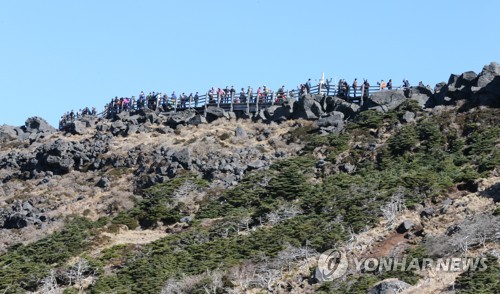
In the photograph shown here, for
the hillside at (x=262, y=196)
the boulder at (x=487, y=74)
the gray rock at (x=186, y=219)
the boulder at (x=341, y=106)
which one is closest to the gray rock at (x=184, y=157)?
the hillside at (x=262, y=196)

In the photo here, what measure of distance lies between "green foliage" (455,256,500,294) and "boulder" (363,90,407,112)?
24788mm

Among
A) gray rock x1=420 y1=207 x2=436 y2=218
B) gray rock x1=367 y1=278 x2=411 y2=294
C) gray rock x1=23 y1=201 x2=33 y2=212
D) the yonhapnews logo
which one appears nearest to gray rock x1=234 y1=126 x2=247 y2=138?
gray rock x1=23 y1=201 x2=33 y2=212

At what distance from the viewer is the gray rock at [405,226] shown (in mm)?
46219

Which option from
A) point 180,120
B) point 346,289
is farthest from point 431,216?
point 180,120

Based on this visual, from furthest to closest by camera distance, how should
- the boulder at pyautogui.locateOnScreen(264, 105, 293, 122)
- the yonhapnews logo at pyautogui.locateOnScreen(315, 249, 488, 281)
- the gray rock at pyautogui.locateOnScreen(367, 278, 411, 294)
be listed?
1. the boulder at pyautogui.locateOnScreen(264, 105, 293, 122)
2. the yonhapnews logo at pyautogui.locateOnScreen(315, 249, 488, 281)
3. the gray rock at pyautogui.locateOnScreen(367, 278, 411, 294)

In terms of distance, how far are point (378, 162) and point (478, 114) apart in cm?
643

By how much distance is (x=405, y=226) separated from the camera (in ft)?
152

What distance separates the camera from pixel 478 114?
5894cm

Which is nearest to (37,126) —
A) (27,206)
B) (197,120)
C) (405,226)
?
(197,120)

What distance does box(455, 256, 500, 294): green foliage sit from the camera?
3756cm

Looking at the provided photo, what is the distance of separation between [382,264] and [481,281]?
540 cm

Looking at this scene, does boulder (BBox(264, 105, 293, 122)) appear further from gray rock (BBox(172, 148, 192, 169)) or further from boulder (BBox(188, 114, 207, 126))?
gray rock (BBox(172, 148, 192, 169))

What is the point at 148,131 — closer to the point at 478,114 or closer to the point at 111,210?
the point at 111,210

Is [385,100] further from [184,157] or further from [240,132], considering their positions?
[184,157]
